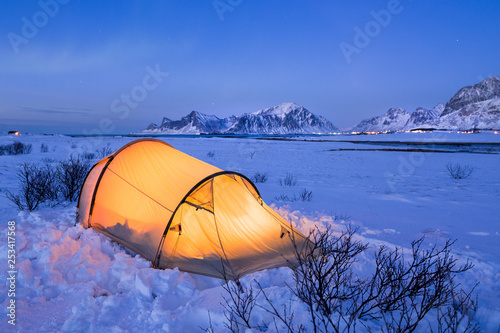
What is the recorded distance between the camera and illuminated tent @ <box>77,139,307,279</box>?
3.95 metres

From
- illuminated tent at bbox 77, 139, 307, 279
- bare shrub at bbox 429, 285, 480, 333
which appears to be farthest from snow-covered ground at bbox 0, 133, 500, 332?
illuminated tent at bbox 77, 139, 307, 279

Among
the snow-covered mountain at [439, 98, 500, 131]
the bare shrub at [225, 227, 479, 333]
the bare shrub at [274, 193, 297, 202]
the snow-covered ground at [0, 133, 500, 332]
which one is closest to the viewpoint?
the bare shrub at [225, 227, 479, 333]

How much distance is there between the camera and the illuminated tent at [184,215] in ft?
13.0

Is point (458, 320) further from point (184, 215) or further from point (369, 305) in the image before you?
point (184, 215)

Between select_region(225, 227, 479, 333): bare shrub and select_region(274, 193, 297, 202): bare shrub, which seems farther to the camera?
select_region(274, 193, 297, 202): bare shrub

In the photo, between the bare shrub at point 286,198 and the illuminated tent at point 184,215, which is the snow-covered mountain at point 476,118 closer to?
the bare shrub at point 286,198

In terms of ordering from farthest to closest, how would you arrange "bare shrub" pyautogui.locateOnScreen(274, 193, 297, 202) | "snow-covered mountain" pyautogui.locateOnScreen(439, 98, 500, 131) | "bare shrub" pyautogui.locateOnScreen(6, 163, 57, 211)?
"snow-covered mountain" pyautogui.locateOnScreen(439, 98, 500, 131) < "bare shrub" pyautogui.locateOnScreen(274, 193, 297, 202) < "bare shrub" pyautogui.locateOnScreen(6, 163, 57, 211)

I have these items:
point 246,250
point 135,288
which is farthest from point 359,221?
point 135,288

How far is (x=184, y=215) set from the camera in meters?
4.16

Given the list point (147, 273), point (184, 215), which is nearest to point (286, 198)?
point (184, 215)

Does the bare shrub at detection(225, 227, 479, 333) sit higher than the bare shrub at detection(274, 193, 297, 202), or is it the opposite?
the bare shrub at detection(225, 227, 479, 333)

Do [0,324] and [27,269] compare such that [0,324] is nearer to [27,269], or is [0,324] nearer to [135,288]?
[27,269]

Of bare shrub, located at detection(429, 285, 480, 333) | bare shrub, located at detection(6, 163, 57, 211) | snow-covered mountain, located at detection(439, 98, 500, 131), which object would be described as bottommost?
bare shrub, located at detection(6, 163, 57, 211)

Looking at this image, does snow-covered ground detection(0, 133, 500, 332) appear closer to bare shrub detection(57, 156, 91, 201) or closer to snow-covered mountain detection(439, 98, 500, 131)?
bare shrub detection(57, 156, 91, 201)
